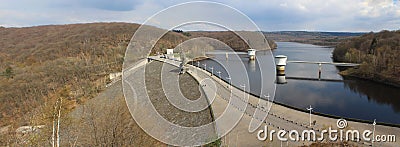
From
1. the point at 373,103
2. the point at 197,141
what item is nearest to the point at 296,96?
the point at 373,103

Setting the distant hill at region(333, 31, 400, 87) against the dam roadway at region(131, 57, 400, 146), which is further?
the distant hill at region(333, 31, 400, 87)

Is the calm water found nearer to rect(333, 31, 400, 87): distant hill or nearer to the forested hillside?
rect(333, 31, 400, 87): distant hill

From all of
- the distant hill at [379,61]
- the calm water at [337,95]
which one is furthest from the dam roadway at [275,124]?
the distant hill at [379,61]

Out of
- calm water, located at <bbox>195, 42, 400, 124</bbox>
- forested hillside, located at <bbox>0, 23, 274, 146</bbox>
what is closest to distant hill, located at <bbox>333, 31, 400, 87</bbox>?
calm water, located at <bbox>195, 42, 400, 124</bbox>

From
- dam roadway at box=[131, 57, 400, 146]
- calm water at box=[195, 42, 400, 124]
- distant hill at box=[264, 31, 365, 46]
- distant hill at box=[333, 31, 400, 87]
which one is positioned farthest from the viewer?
distant hill at box=[264, 31, 365, 46]

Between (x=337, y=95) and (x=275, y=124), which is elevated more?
(x=275, y=124)

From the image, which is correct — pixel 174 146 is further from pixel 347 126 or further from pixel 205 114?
pixel 347 126

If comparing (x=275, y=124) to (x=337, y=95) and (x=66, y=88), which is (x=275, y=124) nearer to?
(x=66, y=88)

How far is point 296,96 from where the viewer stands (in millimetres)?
15914

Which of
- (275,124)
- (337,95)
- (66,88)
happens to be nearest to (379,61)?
(337,95)

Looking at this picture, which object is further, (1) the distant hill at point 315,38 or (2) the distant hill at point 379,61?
(1) the distant hill at point 315,38

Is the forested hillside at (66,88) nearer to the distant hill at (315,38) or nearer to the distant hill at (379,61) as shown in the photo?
the distant hill at (379,61)

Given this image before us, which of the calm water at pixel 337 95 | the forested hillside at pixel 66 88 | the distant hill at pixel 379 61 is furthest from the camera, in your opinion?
the distant hill at pixel 379 61

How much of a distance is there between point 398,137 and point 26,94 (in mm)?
17472
